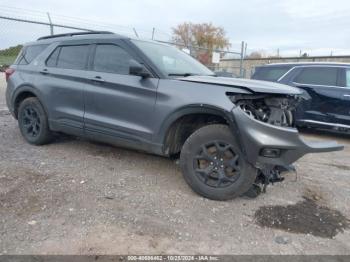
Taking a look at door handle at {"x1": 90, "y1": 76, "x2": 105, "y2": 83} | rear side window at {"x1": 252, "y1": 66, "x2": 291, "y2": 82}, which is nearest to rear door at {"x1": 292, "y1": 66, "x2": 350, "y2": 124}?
rear side window at {"x1": 252, "y1": 66, "x2": 291, "y2": 82}

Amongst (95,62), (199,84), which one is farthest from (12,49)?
(199,84)

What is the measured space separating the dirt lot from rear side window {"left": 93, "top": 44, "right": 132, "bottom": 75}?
1291 millimetres

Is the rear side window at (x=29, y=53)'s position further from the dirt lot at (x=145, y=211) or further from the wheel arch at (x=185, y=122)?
the wheel arch at (x=185, y=122)

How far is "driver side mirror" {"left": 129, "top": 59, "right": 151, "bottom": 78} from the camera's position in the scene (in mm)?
4059

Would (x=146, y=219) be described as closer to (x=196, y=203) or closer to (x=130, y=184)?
(x=196, y=203)

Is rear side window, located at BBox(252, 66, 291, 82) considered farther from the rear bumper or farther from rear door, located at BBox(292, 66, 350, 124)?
the rear bumper

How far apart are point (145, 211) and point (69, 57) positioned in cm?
277

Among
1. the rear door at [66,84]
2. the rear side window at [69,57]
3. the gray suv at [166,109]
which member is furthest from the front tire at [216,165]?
the rear side window at [69,57]

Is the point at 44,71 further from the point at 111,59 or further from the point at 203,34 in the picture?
the point at 203,34

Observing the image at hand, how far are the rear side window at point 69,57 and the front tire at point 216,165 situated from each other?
2.12m

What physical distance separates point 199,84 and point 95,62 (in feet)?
5.54

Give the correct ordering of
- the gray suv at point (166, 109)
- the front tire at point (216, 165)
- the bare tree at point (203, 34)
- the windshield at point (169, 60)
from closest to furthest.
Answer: the gray suv at point (166, 109), the front tire at point (216, 165), the windshield at point (169, 60), the bare tree at point (203, 34)

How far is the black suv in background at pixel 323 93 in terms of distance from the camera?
735cm

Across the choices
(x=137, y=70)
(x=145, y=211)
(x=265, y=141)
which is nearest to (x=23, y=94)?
(x=137, y=70)
